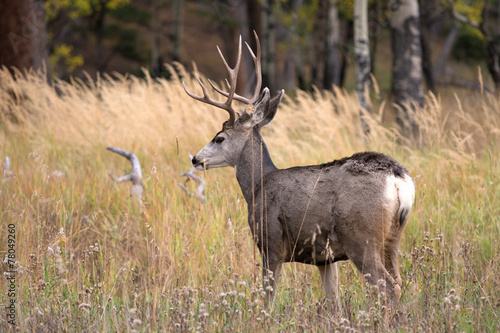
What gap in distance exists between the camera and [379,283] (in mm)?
3324

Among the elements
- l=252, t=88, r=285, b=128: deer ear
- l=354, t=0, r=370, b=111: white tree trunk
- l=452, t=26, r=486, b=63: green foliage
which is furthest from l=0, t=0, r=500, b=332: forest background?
l=452, t=26, r=486, b=63: green foliage

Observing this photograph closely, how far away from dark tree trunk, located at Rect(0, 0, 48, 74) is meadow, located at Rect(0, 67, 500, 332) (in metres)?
2.13

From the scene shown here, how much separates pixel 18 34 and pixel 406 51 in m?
7.08

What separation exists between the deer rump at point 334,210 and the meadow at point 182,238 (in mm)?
257

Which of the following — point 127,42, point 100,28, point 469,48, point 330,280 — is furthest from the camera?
point 127,42

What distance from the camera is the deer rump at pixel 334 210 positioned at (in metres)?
3.50

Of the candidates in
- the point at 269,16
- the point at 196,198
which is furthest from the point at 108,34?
the point at 196,198

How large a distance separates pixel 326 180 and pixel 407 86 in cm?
594

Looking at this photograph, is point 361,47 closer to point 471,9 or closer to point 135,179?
point 135,179

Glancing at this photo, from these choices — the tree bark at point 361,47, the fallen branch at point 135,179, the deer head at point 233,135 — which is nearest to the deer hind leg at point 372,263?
the deer head at point 233,135

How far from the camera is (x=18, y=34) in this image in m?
10.9

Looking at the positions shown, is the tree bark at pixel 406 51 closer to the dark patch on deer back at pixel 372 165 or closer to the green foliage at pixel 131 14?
the dark patch on deer back at pixel 372 165

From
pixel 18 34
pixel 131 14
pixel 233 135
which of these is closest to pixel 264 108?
pixel 233 135

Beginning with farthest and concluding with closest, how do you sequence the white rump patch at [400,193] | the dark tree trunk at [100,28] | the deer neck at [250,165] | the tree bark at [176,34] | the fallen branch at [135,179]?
the dark tree trunk at [100,28] < the tree bark at [176,34] < the fallen branch at [135,179] < the deer neck at [250,165] < the white rump patch at [400,193]
